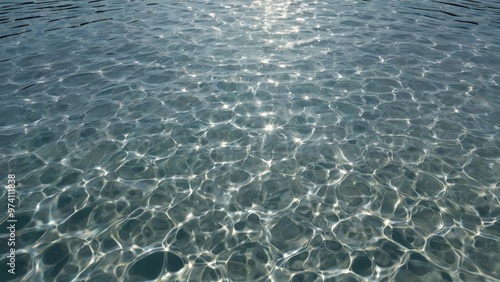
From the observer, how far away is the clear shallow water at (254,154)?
4488mm

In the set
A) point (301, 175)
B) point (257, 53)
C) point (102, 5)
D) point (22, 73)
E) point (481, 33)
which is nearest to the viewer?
point (301, 175)

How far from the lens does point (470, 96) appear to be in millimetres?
7723

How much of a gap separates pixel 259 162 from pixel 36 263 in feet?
11.6

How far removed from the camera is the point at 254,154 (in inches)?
243

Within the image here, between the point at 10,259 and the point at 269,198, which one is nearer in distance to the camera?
the point at 10,259

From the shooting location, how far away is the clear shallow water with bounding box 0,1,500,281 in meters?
4.49

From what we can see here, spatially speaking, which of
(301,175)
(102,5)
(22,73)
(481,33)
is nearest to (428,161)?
(301,175)

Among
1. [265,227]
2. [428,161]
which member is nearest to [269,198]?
[265,227]

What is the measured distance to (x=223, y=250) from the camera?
4.54 m

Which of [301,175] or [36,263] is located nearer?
[36,263]

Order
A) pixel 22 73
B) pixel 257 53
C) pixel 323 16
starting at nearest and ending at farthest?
pixel 22 73 → pixel 257 53 → pixel 323 16

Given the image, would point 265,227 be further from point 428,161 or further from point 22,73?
point 22,73

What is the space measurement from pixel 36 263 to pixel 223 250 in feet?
7.91

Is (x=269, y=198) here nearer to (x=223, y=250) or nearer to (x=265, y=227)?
(x=265, y=227)
